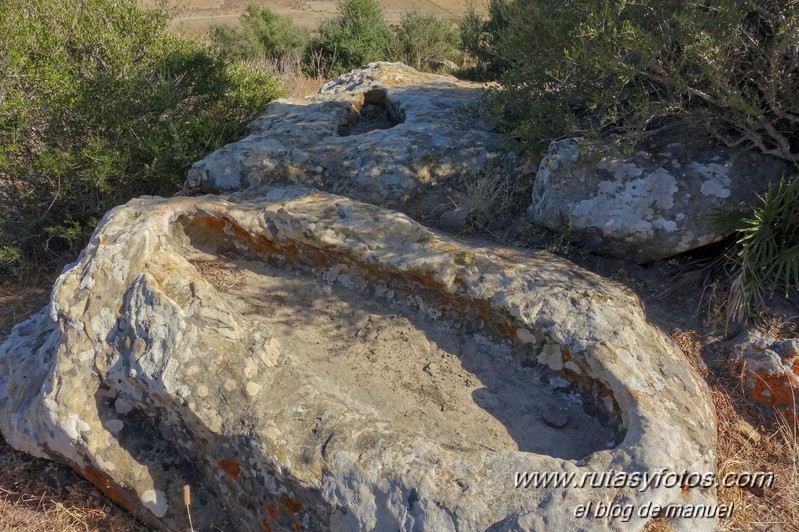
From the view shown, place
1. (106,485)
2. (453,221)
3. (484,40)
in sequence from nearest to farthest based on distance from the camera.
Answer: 1. (106,485)
2. (453,221)
3. (484,40)

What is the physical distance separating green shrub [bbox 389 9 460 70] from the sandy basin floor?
9.35 metres

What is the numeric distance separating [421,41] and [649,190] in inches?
374

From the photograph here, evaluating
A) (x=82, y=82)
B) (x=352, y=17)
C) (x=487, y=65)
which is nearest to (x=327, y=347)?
(x=82, y=82)

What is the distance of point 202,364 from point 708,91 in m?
3.62

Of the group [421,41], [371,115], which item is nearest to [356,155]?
[371,115]

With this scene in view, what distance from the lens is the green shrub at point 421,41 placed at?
12531mm

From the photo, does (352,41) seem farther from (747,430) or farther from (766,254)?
(747,430)

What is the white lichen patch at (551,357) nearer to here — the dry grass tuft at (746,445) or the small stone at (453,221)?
the dry grass tuft at (746,445)

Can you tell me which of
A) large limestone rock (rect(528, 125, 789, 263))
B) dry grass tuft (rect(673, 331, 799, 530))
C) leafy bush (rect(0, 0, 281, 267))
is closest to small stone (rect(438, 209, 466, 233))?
large limestone rock (rect(528, 125, 789, 263))

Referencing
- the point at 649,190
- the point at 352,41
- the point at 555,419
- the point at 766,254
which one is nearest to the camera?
the point at 555,419

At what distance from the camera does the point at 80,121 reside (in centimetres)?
539

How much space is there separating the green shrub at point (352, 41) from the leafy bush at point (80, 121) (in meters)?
6.25

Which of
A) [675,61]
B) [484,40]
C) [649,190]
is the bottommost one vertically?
[649,190]

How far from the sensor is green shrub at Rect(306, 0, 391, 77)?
12.1m
